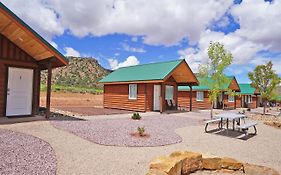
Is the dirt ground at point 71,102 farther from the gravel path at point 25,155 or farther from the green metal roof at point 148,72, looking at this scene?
the gravel path at point 25,155

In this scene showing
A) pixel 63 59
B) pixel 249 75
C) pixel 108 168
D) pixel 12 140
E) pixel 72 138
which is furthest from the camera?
pixel 249 75

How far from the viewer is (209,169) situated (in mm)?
5324

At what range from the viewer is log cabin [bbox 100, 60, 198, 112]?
59.2ft

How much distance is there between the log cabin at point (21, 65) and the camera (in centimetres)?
963

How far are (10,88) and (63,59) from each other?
2.94 metres

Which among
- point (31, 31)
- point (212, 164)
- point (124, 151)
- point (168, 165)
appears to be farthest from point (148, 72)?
point (168, 165)

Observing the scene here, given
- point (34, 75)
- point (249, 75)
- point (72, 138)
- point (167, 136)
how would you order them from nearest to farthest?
point (72, 138) < point (167, 136) < point (34, 75) < point (249, 75)

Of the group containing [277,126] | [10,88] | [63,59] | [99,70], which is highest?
[99,70]

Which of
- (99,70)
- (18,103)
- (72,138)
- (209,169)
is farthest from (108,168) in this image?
(99,70)

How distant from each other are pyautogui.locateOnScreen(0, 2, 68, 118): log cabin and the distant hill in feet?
175

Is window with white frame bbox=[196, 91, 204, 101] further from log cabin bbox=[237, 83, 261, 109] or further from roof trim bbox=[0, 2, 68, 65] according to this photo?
roof trim bbox=[0, 2, 68, 65]

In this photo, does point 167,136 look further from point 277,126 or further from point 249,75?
point 249,75

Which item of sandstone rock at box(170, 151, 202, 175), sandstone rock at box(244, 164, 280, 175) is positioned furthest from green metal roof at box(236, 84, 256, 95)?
sandstone rock at box(170, 151, 202, 175)

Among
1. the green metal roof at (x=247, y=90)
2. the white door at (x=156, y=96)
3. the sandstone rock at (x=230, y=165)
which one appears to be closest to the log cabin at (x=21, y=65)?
the sandstone rock at (x=230, y=165)
